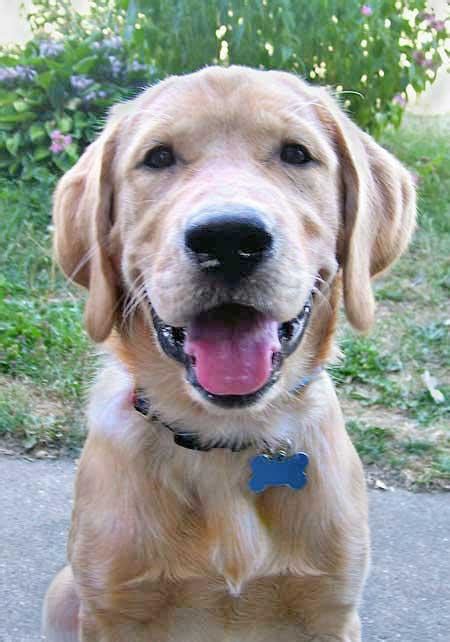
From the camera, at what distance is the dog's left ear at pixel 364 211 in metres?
2.60

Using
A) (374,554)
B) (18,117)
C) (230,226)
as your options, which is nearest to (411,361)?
(374,554)

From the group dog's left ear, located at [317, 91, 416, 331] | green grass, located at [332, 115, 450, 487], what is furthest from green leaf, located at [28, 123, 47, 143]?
dog's left ear, located at [317, 91, 416, 331]

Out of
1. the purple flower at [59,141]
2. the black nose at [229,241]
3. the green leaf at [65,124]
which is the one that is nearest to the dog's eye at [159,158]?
the black nose at [229,241]

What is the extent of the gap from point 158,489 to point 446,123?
608 centimetres

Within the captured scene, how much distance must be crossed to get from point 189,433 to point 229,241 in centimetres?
73

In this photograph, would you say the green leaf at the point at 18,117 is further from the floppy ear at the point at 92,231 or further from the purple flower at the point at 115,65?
the floppy ear at the point at 92,231

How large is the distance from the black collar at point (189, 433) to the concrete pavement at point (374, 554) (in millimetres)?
923

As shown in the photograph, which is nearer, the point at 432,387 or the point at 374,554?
the point at 374,554

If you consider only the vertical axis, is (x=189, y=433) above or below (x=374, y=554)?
above

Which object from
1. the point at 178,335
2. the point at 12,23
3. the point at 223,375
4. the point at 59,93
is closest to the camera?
the point at 223,375

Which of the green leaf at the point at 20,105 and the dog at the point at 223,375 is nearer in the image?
the dog at the point at 223,375

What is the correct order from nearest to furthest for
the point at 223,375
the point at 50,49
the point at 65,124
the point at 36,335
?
1. the point at 223,375
2. the point at 36,335
3. the point at 65,124
4. the point at 50,49

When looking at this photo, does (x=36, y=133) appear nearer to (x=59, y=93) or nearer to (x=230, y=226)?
(x=59, y=93)

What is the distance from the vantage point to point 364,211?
8.56 feet
